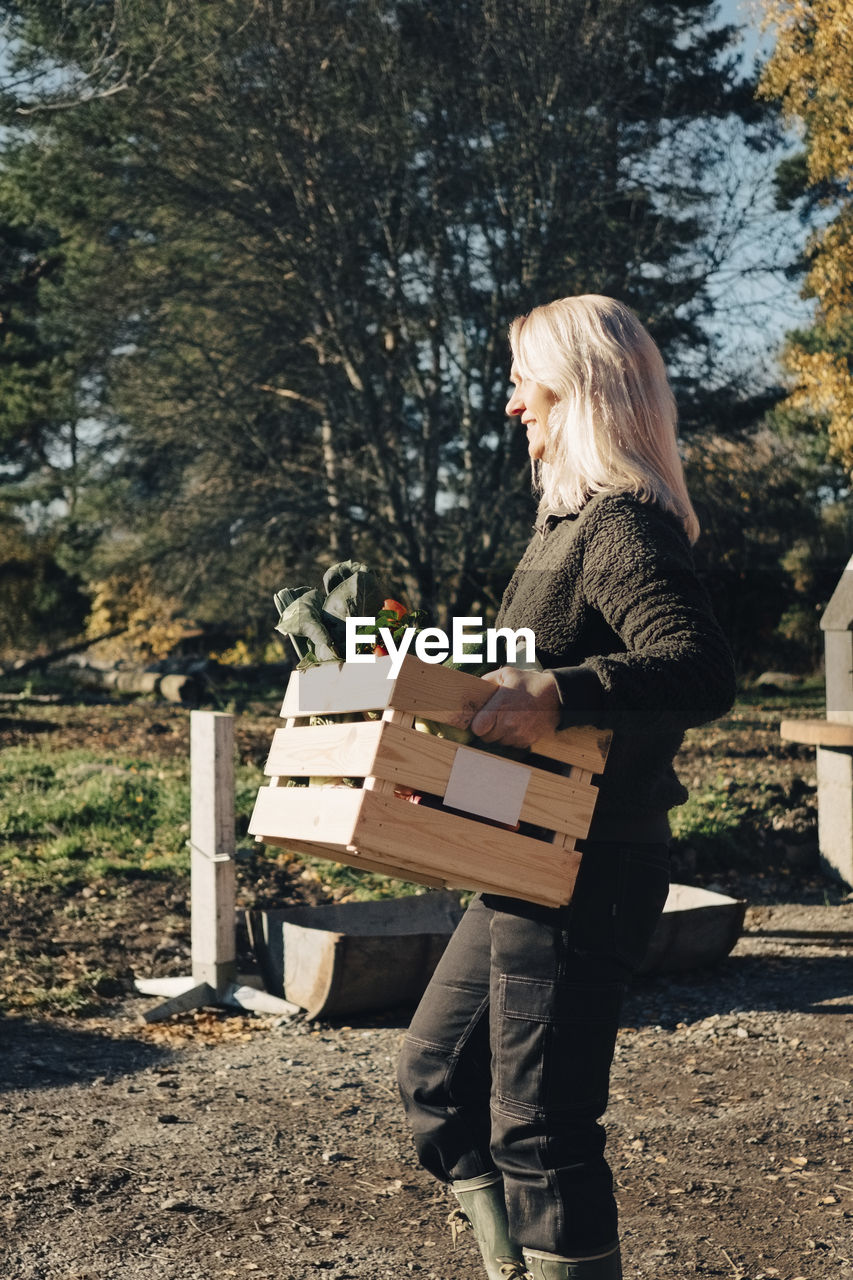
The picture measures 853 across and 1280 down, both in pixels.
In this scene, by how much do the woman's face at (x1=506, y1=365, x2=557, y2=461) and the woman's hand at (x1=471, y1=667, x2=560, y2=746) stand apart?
423 mm

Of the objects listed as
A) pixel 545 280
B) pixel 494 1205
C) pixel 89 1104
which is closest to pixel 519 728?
pixel 494 1205

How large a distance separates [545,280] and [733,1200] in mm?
11786

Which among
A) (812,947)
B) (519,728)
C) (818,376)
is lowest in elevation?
(812,947)

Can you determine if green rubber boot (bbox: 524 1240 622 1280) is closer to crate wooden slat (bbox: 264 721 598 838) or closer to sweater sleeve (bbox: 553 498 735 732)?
crate wooden slat (bbox: 264 721 598 838)

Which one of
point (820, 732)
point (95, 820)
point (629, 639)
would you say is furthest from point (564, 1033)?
point (95, 820)

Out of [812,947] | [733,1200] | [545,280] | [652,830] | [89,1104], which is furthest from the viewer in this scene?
[545,280]

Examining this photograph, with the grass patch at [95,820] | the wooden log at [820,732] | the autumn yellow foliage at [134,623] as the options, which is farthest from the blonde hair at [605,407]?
the autumn yellow foliage at [134,623]

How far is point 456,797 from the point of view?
2.04m

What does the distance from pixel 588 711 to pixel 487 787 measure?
0.22 meters

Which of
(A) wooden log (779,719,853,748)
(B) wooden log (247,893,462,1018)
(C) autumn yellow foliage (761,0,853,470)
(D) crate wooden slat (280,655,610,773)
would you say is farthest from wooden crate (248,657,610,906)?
(C) autumn yellow foliage (761,0,853,470)

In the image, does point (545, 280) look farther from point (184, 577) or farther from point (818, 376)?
point (184, 577)

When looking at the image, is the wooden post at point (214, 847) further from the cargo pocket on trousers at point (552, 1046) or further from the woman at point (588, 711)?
the cargo pocket on trousers at point (552, 1046)

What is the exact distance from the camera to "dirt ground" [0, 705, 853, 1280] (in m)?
3.10

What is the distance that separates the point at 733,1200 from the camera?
3.40 metres
